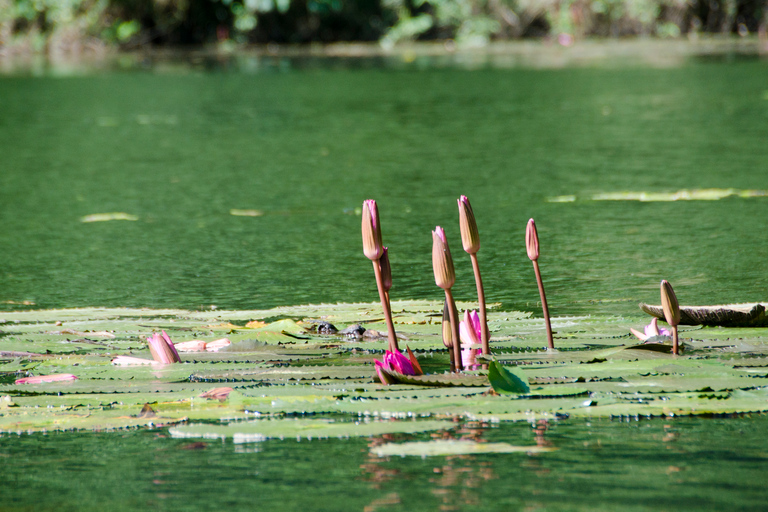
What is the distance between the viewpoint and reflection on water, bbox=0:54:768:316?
1.93 metres

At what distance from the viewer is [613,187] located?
308 cm

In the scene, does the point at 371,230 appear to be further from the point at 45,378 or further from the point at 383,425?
the point at 45,378

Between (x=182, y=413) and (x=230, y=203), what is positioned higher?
(x=182, y=413)

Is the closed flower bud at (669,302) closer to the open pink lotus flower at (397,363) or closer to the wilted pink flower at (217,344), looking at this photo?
the open pink lotus flower at (397,363)

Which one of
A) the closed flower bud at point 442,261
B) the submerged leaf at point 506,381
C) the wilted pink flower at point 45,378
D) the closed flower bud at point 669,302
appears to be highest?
the closed flower bud at point 442,261

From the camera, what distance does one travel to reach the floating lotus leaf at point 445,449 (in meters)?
0.97

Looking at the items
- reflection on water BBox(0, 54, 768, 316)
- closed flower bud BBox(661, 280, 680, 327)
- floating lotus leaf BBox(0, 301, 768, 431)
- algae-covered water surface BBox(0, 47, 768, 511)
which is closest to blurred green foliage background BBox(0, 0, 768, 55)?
reflection on water BBox(0, 54, 768, 316)

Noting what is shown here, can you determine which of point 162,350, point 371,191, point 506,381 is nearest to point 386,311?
point 506,381

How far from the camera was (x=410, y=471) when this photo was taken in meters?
0.93

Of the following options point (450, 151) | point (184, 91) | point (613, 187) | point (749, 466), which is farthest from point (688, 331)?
point (184, 91)

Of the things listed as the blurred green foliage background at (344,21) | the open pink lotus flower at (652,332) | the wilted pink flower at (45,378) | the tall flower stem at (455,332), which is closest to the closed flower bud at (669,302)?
the open pink lotus flower at (652,332)

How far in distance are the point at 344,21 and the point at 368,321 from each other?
1254 centimetres

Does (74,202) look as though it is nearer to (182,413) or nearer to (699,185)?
(699,185)

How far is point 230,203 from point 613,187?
1.15m
